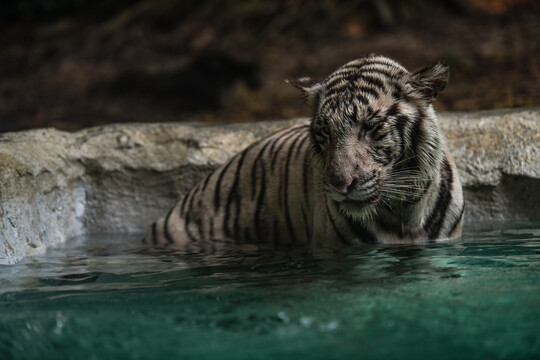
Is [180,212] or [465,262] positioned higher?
[180,212]

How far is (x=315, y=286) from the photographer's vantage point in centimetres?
228

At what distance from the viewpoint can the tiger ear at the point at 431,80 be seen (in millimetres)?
2711

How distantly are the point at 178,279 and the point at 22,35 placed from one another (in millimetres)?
8644

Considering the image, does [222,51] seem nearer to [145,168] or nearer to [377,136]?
[145,168]

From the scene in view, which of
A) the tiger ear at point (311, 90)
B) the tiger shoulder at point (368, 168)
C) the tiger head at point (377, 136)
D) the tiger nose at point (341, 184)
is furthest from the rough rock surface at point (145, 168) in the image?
the tiger nose at point (341, 184)

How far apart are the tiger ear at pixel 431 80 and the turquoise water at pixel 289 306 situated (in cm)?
61

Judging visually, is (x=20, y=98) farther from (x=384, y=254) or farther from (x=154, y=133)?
(x=384, y=254)

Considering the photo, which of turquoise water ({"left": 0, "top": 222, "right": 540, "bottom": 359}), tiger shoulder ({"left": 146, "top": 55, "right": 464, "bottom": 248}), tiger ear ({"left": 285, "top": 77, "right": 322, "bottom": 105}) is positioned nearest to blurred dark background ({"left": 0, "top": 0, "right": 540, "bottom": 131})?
tiger shoulder ({"left": 146, "top": 55, "right": 464, "bottom": 248})

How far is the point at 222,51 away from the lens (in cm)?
834

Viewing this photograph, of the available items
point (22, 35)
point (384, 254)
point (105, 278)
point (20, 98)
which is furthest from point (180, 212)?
point (22, 35)

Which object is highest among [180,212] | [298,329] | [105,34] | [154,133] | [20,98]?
[105,34]

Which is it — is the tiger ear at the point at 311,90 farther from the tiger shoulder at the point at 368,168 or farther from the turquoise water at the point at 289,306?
the turquoise water at the point at 289,306

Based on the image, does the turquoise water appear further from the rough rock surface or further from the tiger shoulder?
the rough rock surface

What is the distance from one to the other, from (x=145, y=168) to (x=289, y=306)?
211 cm
